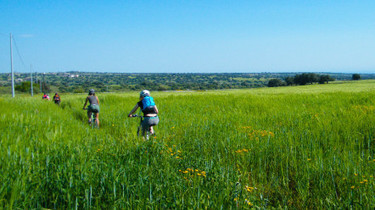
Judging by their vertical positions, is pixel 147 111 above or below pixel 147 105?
Result: below

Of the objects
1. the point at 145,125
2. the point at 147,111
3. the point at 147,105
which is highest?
the point at 147,105

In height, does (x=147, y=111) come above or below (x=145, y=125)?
above

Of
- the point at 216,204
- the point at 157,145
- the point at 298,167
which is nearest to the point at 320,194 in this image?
the point at 298,167

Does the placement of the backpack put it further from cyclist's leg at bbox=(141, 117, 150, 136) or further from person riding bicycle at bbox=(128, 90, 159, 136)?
cyclist's leg at bbox=(141, 117, 150, 136)

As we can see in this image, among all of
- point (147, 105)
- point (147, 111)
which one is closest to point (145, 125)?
point (147, 111)

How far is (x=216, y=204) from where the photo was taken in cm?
303

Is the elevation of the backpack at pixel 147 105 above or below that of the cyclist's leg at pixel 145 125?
above

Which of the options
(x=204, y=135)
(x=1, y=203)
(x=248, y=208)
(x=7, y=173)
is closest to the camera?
(x=1, y=203)

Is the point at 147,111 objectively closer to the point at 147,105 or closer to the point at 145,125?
the point at 147,105

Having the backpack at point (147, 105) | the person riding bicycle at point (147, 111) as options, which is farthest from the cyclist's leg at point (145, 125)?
the backpack at point (147, 105)

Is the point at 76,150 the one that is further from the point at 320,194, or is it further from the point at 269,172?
the point at 320,194

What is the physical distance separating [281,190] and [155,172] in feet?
6.24

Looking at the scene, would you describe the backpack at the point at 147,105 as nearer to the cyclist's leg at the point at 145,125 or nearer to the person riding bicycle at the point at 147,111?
the person riding bicycle at the point at 147,111

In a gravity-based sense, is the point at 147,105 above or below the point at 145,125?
above
